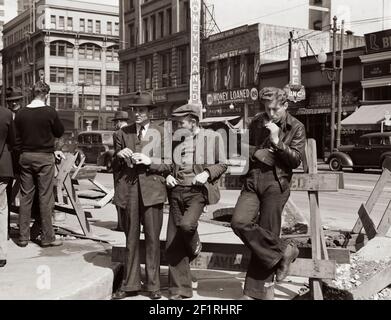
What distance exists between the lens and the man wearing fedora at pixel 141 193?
550 cm

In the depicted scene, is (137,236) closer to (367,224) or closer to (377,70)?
(367,224)

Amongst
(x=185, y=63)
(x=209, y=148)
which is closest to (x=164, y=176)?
(x=209, y=148)

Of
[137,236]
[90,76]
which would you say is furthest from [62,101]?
[137,236]

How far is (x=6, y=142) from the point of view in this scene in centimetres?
648

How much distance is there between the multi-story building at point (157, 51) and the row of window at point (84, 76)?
26.4 metres

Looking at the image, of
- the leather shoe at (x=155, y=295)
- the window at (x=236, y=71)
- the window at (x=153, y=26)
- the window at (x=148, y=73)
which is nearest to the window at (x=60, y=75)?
the window at (x=148, y=73)

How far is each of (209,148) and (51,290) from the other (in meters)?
1.97

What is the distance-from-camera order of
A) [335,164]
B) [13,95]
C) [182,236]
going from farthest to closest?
[335,164] → [13,95] → [182,236]

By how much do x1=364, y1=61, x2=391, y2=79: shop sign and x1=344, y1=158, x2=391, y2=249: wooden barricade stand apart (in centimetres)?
2459

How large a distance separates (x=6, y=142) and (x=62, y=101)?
253 ft

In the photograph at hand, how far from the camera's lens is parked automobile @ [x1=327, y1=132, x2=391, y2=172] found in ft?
78.8

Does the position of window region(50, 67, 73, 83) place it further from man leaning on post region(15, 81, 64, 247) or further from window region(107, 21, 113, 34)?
man leaning on post region(15, 81, 64, 247)

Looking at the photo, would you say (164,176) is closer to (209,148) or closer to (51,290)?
(209,148)
